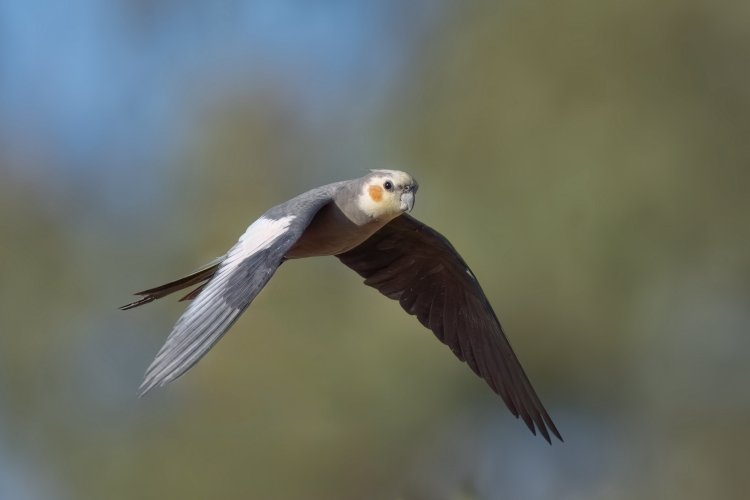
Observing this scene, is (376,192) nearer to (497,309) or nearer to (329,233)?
(329,233)

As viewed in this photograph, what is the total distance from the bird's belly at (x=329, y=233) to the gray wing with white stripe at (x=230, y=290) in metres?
0.26

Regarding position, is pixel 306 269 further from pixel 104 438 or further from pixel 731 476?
pixel 731 476

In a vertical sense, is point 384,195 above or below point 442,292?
above

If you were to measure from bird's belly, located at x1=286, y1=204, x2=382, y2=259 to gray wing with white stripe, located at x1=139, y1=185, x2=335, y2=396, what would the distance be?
0.26 metres

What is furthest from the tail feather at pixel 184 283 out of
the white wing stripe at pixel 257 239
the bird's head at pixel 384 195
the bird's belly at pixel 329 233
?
the bird's head at pixel 384 195

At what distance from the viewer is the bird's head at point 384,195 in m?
8.48

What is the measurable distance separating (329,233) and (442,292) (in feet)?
4.75

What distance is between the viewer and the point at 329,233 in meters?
8.61

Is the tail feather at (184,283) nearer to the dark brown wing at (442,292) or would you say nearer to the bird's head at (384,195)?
the bird's head at (384,195)

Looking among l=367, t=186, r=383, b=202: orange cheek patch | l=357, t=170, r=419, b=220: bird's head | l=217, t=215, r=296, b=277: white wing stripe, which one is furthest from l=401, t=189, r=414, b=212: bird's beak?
l=217, t=215, r=296, b=277: white wing stripe

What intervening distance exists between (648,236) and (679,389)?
2.64 meters

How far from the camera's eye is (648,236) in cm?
2033

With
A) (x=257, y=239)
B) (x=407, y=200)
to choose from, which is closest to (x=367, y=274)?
(x=407, y=200)

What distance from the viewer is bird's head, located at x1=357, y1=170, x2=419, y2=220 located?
848cm
